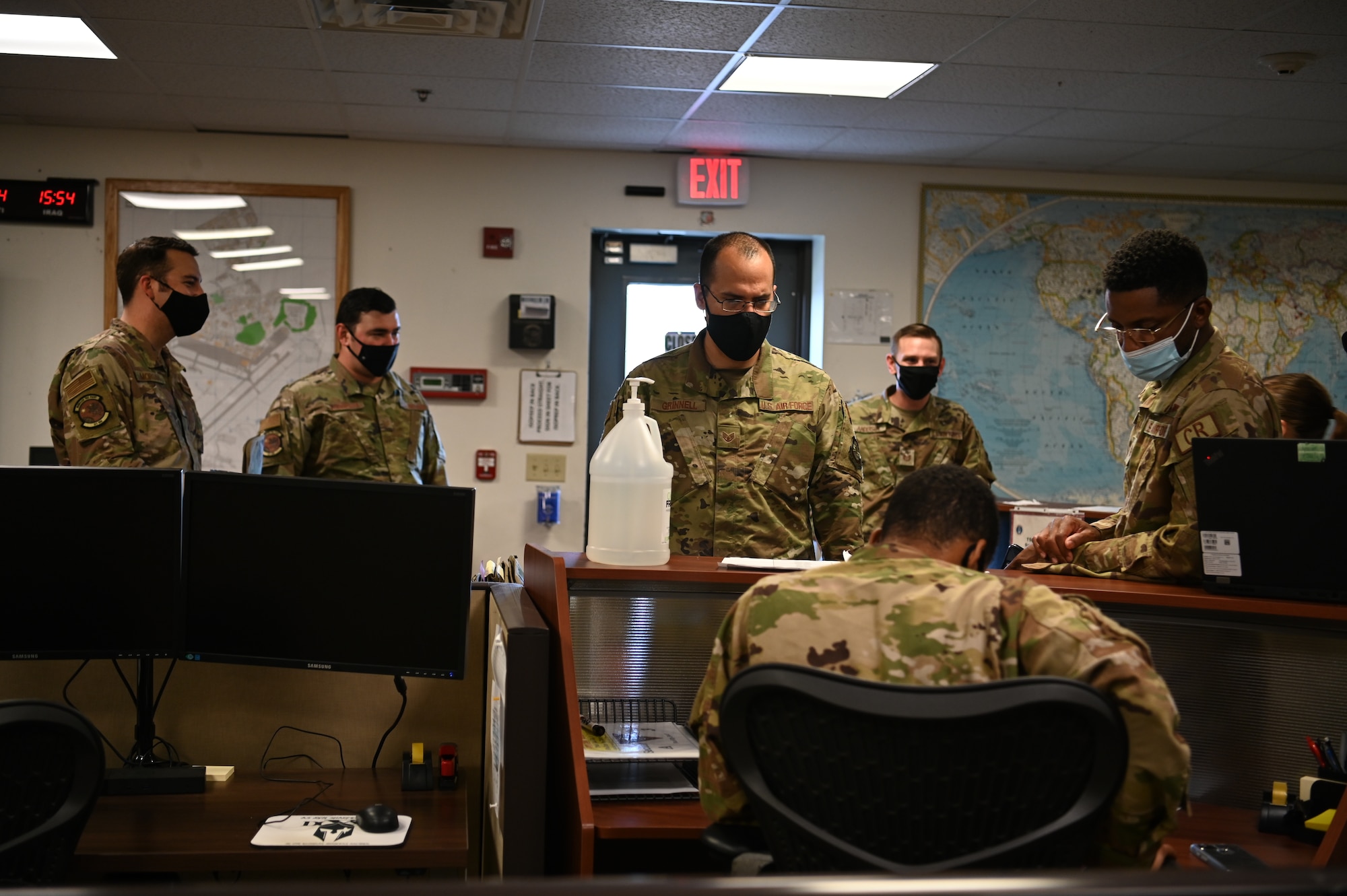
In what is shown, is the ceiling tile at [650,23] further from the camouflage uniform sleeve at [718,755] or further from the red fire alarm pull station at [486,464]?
the camouflage uniform sleeve at [718,755]

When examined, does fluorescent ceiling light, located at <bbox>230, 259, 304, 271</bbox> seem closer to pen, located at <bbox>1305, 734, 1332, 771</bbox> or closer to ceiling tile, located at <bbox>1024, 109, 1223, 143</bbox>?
ceiling tile, located at <bbox>1024, 109, 1223, 143</bbox>

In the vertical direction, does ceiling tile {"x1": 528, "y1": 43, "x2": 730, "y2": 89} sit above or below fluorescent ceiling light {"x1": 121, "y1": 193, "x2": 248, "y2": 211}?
above

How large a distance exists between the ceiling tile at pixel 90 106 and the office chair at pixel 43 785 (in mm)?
3820

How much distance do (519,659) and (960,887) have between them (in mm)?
923

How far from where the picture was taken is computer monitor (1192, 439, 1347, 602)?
1.56 m

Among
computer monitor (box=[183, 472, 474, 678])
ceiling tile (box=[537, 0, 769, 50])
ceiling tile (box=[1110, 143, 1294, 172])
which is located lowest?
computer monitor (box=[183, 472, 474, 678])

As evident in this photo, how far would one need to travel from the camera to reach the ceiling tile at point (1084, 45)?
3334 millimetres

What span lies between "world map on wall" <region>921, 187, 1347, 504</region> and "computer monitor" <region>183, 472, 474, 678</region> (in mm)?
3898

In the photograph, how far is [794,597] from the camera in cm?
120

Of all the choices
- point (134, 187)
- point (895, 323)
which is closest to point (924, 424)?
point (895, 323)

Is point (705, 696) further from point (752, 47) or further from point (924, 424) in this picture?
point (924, 424)

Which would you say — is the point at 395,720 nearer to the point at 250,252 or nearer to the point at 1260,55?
the point at 1260,55

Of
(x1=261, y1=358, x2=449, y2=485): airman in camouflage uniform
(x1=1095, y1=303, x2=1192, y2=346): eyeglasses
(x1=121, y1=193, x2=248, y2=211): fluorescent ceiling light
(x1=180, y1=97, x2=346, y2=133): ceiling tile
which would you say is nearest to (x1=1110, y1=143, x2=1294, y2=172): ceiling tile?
(x1=1095, y1=303, x2=1192, y2=346): eyeglasses

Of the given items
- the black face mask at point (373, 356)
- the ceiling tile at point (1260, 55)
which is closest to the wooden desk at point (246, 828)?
the black face mask at point (373, 356)
